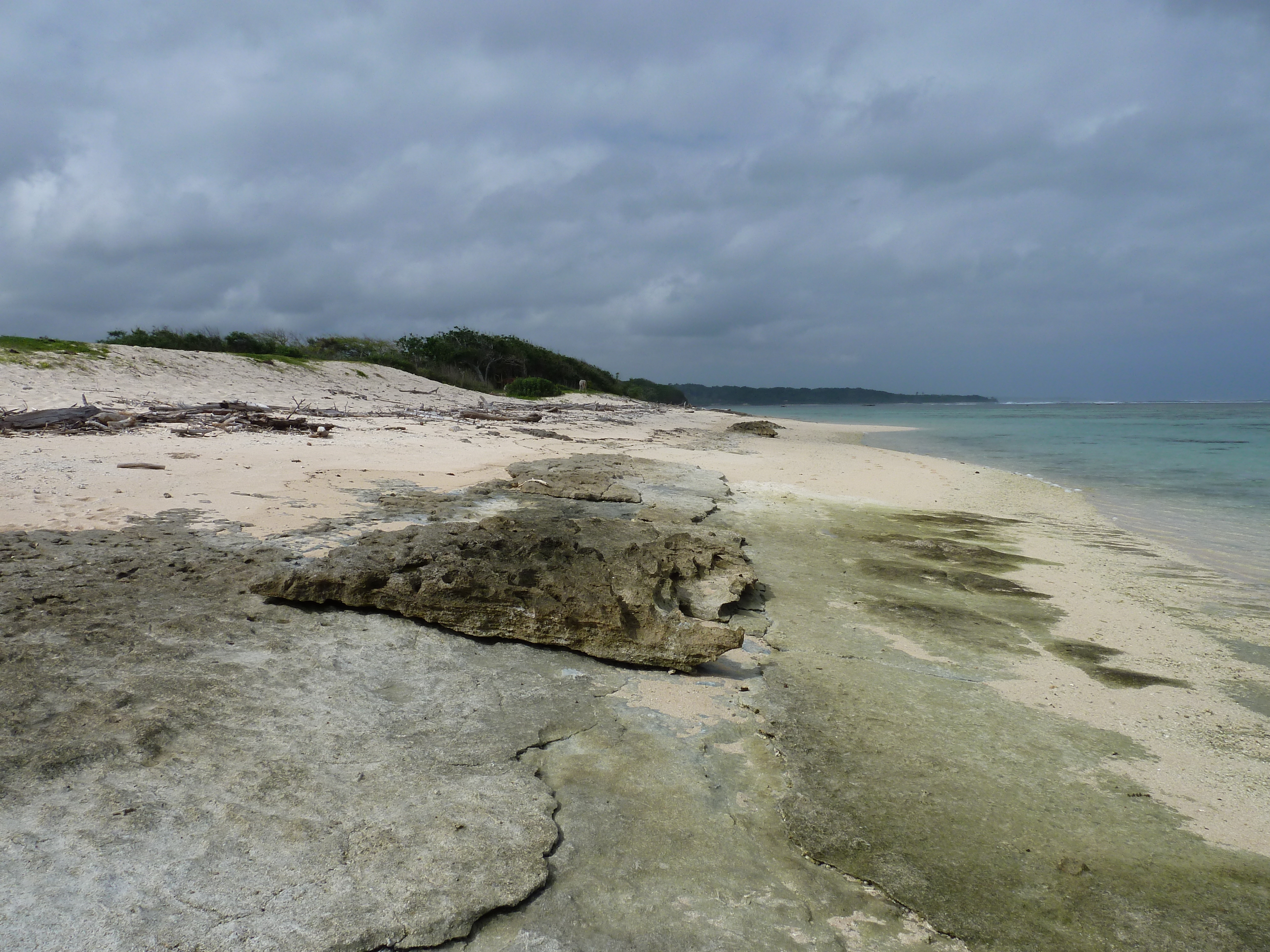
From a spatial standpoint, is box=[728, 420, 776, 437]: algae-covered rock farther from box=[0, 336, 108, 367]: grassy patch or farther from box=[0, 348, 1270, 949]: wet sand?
box=[0, 336, 108, 367]: grassy patch

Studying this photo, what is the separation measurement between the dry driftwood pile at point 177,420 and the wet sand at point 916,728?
1.25 meters

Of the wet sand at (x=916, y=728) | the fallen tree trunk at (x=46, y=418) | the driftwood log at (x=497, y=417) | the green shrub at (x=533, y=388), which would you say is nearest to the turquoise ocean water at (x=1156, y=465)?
the wet sand at (x=916, y=728)

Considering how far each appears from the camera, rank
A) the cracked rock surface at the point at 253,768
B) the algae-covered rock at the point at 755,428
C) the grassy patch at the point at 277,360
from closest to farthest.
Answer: the cracked rock surface at the point at 253,768, the grassy patch at the point at 277,360, the algae-covered rock at the point at 755,428

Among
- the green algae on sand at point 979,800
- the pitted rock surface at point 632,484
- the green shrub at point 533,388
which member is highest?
the green shrub at point 533,388

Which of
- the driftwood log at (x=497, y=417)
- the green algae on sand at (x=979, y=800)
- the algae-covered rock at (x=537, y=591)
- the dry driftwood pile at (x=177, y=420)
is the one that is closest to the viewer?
the green algae on sand at (x=979, y=800)

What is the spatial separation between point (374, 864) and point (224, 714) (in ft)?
3.33

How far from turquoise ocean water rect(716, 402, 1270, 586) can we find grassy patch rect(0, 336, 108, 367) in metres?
21.5

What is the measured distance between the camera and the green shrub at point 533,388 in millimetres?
38219

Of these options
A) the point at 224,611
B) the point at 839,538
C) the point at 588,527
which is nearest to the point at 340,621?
the point at 224,611

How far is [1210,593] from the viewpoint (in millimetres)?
5629

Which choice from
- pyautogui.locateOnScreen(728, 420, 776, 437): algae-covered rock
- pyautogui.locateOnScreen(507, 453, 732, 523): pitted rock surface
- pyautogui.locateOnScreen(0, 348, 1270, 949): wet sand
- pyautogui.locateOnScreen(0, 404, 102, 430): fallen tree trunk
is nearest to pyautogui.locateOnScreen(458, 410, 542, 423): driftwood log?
pyautogui.locateOnScreen(507, 453, 732, 523): pitted rock surface

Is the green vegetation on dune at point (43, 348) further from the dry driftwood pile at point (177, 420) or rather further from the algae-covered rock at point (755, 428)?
the algae-covered rock at point (755, 428)

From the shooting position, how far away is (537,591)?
12.3 feet

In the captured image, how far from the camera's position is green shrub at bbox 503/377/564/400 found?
38.2 meters
